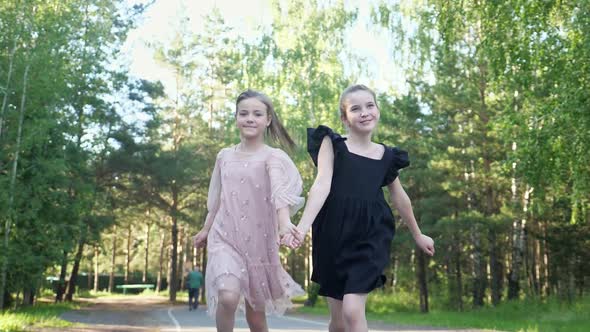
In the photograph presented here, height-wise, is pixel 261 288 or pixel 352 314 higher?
pixel 261 288

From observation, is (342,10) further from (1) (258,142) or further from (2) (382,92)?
(1) (258,142)

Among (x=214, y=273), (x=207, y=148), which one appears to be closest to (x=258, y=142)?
(x=214, y=273)

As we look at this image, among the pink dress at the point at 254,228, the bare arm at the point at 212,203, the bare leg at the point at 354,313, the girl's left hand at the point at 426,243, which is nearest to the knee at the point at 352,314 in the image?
the bare leg at the point at 354,313

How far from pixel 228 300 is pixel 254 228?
591 millimetres

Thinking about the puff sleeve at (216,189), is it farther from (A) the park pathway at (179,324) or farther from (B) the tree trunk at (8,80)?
(B) the tree trunk at (8,80)

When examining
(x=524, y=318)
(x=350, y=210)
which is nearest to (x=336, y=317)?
(x=350, y=210)

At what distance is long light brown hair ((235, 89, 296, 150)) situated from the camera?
5922 millimetres

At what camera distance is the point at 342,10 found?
124 ft

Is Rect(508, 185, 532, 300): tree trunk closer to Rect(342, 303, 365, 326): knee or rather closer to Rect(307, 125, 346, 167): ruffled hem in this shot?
Rect(307, 125, 346, 167): ruffled hem

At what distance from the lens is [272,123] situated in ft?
19.9

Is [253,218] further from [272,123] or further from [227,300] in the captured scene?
[272,123]

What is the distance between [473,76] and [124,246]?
59725 millimetres

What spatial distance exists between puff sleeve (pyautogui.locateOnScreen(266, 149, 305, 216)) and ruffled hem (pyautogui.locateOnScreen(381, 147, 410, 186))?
0.61m

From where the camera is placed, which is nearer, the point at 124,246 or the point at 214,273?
the point at 214,273
